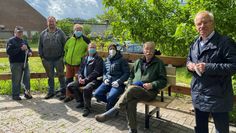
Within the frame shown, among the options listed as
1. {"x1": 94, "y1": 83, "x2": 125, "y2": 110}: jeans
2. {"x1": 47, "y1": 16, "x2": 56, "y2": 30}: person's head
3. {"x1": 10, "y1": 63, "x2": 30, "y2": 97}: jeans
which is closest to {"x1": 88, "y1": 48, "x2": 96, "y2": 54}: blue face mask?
{"x1": 94, "y1": 83, "x2": 125, "y2": 110}: jeans

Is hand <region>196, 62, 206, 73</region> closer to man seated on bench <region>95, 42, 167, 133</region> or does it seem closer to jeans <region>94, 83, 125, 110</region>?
man seated on bench <region>95, 42, 167, 133</region>

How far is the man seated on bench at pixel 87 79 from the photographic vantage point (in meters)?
5.59

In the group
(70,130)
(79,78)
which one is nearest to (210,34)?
(70,130)

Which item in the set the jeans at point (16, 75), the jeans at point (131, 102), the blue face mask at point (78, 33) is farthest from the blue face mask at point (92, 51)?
the jeans at point (16, 75)

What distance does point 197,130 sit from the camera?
363 cm

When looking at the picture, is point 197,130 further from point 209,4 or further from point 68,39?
point 68,39

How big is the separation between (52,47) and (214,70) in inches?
176

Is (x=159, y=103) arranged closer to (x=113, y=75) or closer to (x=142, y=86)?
(x=142, y=86)

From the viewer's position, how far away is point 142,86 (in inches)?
182

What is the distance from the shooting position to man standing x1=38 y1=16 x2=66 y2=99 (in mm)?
6559

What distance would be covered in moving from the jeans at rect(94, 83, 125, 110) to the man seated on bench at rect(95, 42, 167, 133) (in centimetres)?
33

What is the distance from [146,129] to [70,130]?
1.40 meters

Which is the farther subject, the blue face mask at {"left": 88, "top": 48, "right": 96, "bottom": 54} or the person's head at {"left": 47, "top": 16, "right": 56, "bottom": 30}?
the person's head at {"left": 47, "top": 16, "right": 56, "bottom": 30}

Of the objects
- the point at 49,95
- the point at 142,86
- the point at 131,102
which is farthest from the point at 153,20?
the point at 49,95
